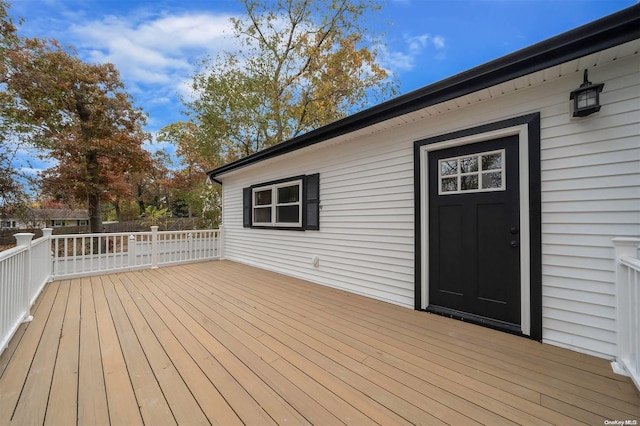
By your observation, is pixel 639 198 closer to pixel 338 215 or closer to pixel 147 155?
pixel 338 215

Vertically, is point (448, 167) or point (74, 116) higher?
point (74, 116)

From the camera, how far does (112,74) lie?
1140 cm

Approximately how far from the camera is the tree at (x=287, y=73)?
388 inches

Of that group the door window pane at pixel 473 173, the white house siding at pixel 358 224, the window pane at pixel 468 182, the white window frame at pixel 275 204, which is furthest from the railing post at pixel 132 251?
the window pane at pixel 468 182

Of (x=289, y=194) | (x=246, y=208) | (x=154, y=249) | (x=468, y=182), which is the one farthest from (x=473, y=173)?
(x=154, y=249)

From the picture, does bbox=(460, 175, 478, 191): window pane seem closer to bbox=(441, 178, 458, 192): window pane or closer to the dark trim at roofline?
bbox=(441, 178, 458, 192): window pane

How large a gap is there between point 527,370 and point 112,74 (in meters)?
15.9

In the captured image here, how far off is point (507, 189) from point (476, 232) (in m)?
0.52

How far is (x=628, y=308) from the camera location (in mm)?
1885

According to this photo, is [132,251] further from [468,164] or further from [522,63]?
[522,63]

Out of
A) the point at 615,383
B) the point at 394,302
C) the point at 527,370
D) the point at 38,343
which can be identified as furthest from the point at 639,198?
the point at 38,343

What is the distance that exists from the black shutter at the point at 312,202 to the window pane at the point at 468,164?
235 centimetres

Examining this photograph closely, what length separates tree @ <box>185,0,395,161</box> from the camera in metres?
9.84

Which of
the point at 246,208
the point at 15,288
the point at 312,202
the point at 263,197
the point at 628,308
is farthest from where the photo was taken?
the point at 246,208
